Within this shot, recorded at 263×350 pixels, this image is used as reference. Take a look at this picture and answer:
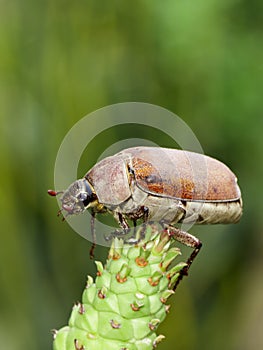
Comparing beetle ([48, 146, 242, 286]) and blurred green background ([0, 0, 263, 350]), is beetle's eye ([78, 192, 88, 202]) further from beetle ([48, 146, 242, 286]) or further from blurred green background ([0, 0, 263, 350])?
blurred green background ([0, 0, 263, 350])

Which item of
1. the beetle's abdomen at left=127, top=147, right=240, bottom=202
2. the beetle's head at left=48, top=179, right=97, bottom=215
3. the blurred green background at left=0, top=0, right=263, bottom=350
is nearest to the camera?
the beetle's head at left=48, top=179, right=97, bottom=215

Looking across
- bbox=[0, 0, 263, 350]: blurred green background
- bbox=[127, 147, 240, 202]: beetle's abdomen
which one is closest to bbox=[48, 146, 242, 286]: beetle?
bbox=[127, 147, 240, 202]: beetle's abdomen

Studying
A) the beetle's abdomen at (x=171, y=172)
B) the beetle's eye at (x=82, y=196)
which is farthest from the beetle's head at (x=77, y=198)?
the beetle's abdomen at (x=171, y=172)

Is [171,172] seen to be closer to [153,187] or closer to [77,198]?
[153,187]

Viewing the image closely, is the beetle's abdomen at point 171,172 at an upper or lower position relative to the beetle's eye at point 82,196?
upper

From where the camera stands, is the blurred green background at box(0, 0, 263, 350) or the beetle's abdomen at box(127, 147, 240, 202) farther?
the blurred green background at box(0, 0, 263, 350)

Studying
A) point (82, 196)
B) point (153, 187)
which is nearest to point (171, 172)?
point (153, 187)

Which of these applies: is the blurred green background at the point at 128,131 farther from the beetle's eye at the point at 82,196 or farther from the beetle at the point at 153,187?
the beetle's eye at the point at 82,196
